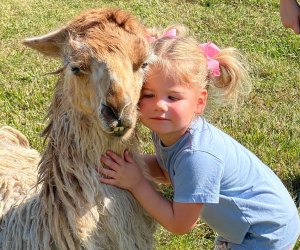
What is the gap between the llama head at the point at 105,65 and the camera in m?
2.20

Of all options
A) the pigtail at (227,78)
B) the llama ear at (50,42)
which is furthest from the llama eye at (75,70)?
the pigtail at (227,78)

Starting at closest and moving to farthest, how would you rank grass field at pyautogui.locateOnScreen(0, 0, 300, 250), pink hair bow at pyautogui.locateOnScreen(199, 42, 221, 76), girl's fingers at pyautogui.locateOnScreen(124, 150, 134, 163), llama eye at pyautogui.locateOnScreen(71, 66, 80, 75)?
llama eye at pyautogui.locateOnScreen(71, 66, 80, 75)
girl's fingers at pyautogui.locateOnScreen(124, 150, 134, 163)
pink hair bow at pyautogui.locateOnScreen(199, 42, 221, 76)
grass field at pyautogui.locateOnScreen(0, 0, 300, 250)

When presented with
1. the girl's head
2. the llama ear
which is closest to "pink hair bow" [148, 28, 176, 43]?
the girl's head

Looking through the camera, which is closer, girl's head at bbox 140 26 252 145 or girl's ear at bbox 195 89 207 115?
girl's head at bbox 140 26 252 145

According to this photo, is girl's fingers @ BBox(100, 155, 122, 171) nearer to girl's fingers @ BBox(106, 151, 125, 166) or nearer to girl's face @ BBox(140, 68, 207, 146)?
girl's fingers @ BBox(106, 151, 125, 166)

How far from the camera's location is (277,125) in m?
4.98

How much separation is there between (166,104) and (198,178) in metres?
0.32

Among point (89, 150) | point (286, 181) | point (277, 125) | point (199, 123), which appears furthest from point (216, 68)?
point (277, 125)

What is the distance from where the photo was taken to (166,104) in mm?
2541

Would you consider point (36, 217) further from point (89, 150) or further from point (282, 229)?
point (282, 229)

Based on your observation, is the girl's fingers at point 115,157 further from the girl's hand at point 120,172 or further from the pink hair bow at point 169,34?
the pink hair bow at point 169,34

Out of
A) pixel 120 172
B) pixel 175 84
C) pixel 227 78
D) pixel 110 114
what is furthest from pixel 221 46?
pixel 110 114

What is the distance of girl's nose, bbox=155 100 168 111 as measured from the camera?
8.21 feet

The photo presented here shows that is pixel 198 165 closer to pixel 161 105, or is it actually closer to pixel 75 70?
pixel 161 105
